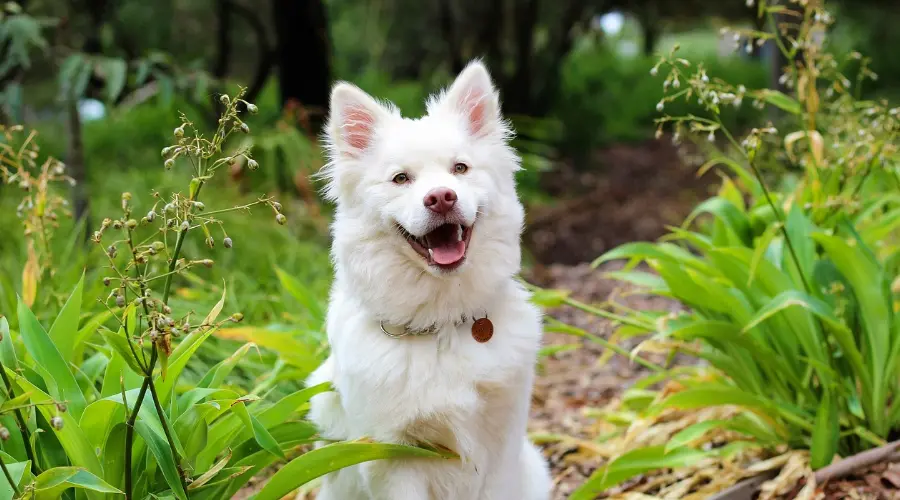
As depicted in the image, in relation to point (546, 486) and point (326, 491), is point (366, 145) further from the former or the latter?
point (546, 486)

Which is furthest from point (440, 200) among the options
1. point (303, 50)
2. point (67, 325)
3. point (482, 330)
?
point (303, 50)

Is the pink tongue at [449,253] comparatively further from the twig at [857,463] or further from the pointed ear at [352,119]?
the twig at [857,463]

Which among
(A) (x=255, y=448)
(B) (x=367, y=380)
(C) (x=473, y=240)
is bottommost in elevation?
(A) (x=255, y=448)

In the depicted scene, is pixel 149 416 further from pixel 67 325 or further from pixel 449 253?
pixel 449 253

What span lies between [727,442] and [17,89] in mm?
3500

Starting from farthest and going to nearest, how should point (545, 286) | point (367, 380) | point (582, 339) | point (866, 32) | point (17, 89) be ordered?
1. point (866, 32)
2. point (545, 286)
3. point (582, 339)
4. point (17, 89)
5. point (367, 380)

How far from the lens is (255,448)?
2.35 meters

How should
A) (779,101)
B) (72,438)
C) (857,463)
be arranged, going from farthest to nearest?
(779,101), (857,463), (72,438)

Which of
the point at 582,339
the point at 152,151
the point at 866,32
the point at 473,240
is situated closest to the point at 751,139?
the point at 473,240

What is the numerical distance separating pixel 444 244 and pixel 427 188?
0.53 ft

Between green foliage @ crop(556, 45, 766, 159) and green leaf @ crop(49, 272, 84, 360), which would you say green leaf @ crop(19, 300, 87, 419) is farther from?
green foliage @ crop(556, 45, 766, 159)

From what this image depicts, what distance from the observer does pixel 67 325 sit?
240cm

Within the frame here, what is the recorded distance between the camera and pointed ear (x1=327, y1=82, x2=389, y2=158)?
227cm

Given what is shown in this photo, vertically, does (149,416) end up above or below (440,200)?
below
